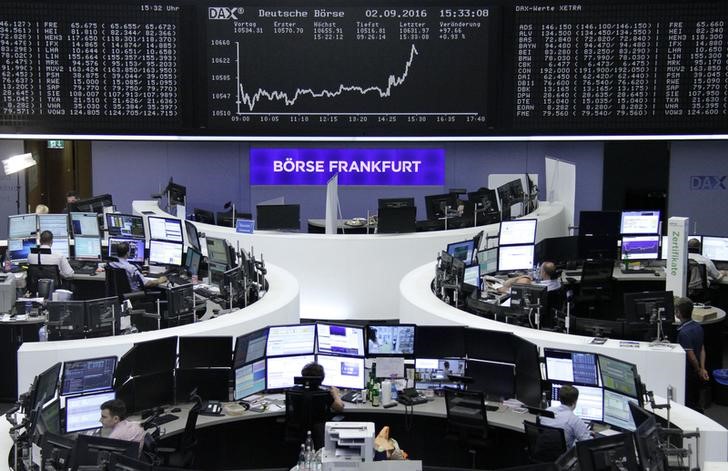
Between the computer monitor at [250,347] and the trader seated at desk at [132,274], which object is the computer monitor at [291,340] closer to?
the computer monitor at [250,347]

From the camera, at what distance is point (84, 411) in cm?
767

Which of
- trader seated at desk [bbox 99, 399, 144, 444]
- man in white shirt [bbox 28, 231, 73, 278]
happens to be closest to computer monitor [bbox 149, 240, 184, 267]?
man in white shirt [bbox 28, 231, 73, 278]

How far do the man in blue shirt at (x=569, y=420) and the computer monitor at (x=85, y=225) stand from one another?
7.59 m

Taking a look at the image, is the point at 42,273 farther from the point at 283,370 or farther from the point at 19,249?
the point at 283,370

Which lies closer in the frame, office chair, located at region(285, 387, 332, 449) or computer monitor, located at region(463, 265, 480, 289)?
office chair, located at region(285, 387, 332, 449)

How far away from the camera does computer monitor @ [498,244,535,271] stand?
12.7 meters

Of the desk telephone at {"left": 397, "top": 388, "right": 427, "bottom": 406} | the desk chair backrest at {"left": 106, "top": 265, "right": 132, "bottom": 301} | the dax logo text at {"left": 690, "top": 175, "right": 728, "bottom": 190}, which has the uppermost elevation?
the dax logo text at {"left": 690, "top": 175, "right": 728, "bottom": 190}

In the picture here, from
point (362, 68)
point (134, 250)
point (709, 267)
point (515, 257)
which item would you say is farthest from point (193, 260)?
point (709, 267)

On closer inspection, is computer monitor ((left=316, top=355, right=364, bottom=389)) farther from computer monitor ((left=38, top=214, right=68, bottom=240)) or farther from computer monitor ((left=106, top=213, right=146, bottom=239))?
computer monitor ((left=38, top=214, right=68, bottom=240))

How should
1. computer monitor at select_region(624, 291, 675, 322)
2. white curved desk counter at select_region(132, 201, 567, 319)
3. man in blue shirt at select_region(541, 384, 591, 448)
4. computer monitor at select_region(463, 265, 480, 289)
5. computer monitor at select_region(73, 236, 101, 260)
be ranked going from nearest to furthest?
man in blue shirt at select_region(541, 384, 591, 448) < computer monitor at select_region(624, 291, 675, 322) < computer monitor at select_region(463, 265, 480, 289) < white curved desk counter at select_region(132, 201, 567, 319) < computer monitor at select_region(73, 236, 101, 260)

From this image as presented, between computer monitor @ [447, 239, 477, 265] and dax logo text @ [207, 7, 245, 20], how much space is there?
10.8ft

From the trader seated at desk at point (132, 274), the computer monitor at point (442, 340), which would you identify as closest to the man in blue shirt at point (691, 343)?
the computer monitor at point (442, 340)

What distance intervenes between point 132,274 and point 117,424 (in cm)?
495

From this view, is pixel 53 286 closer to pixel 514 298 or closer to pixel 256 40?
pixel 256 40
